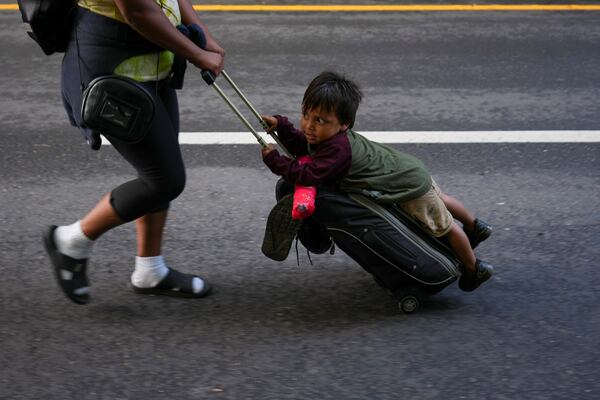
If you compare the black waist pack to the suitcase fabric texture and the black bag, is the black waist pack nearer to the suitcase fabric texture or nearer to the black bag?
the black bag

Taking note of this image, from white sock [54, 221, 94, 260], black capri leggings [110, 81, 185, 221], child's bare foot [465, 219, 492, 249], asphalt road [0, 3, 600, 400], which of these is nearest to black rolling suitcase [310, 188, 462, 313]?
asphalt road [0, 3, 600, 400]

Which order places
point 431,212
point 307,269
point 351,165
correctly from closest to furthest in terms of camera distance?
1. point 351,165
2. point 431,212
3. point 307,269

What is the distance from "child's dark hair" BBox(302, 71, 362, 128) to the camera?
3.63 m

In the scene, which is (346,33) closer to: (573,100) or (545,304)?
(573,100)

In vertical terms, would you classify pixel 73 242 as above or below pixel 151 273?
above

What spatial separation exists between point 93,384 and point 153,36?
4.04 ft

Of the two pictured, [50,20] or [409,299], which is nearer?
[50,20]

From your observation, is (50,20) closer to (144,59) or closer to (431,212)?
(144,59)

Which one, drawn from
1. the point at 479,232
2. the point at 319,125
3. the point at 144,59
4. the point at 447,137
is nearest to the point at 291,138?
the point at 319,125

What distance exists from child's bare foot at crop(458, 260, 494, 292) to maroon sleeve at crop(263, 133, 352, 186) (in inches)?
28.1

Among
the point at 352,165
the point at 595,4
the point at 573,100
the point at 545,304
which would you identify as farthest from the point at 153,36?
the point at 595,4

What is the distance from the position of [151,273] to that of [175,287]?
115mm

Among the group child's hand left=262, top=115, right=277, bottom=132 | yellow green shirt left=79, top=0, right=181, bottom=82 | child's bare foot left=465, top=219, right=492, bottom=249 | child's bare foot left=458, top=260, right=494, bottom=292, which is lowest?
child's bare foot left=458, top=260, right=494, bottom=292

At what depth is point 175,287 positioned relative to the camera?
403cm
